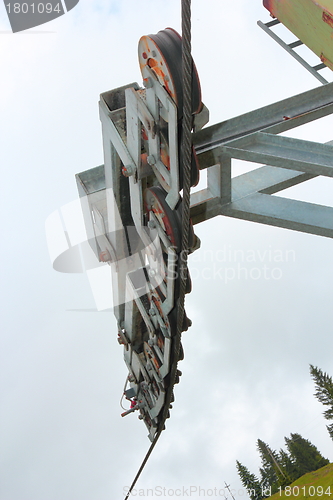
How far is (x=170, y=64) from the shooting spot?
3.77m

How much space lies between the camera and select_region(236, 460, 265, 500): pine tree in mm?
30062

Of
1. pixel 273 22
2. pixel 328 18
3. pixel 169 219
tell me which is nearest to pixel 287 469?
pixel 273 22

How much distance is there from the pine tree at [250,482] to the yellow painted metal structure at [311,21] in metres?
27.8

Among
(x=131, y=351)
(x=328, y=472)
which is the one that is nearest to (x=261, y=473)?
(x=328, y=472)

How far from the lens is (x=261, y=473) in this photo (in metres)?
31.7

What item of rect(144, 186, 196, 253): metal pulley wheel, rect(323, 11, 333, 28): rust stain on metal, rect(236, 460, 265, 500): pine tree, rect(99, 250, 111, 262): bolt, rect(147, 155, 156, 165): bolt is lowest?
rect(236, 460, 265, 500): pine tree

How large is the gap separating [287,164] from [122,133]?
147 cm

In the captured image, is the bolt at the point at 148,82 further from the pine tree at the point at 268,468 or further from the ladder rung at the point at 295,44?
the pine tree at the point at 268,468

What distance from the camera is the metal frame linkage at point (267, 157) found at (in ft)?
13.5

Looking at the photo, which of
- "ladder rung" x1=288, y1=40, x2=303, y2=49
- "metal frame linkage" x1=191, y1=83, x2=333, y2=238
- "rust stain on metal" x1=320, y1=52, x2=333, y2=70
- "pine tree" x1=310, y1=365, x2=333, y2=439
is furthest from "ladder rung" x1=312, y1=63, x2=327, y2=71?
"pine tree" x1=310, y1=365, x2=333, y2=439

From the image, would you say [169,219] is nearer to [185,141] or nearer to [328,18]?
[185,141]

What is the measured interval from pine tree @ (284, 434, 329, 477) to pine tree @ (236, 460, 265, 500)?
2425 millimetres

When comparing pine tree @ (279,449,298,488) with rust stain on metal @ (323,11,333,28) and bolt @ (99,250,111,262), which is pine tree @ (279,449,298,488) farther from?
rust stain on metal @ (323,11,333,28)

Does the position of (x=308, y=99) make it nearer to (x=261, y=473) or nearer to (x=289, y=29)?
(x=289, y=29)
